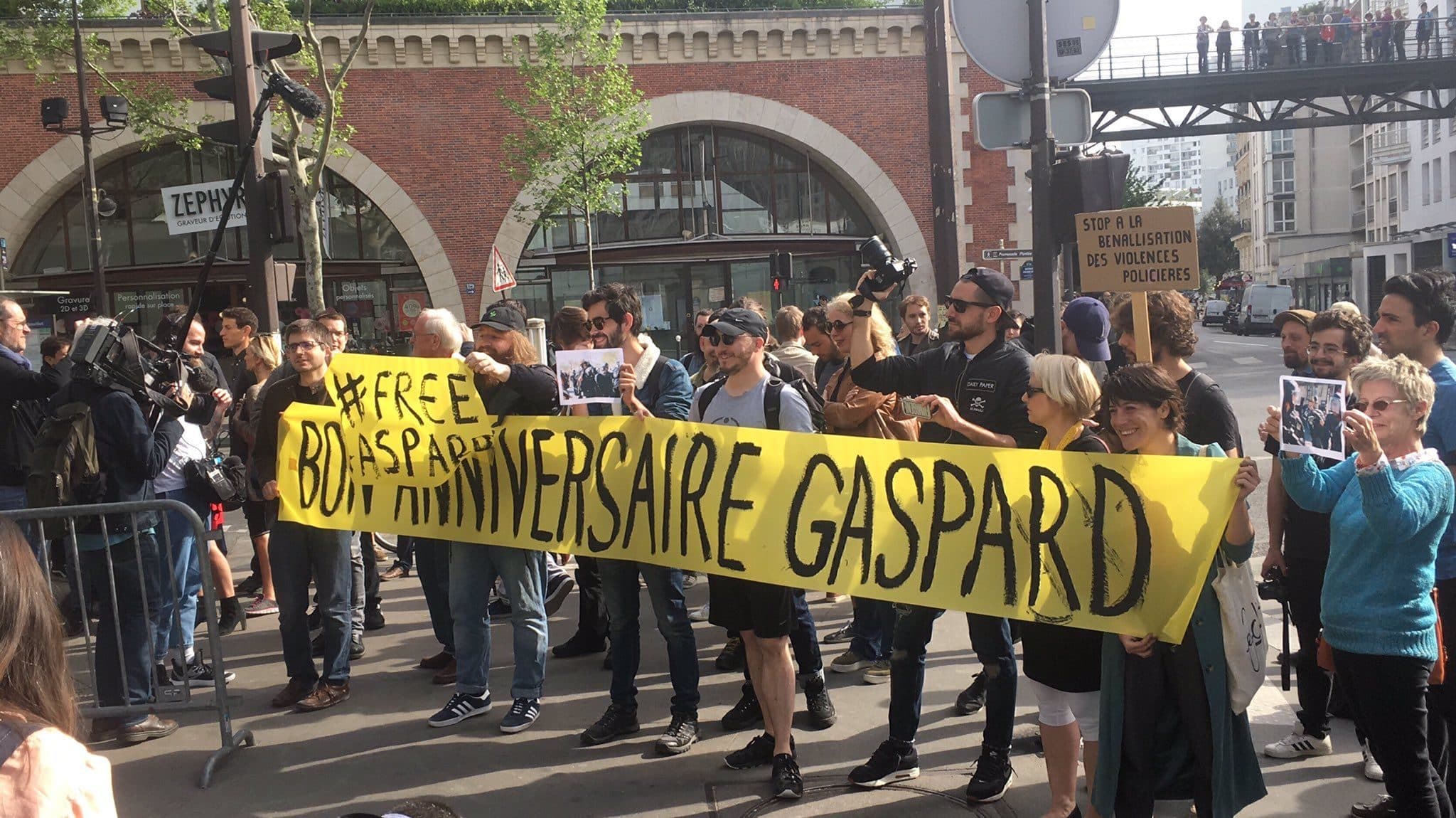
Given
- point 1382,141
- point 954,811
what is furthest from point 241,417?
point 1382,141

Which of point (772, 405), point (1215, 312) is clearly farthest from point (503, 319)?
point (1215, 312)

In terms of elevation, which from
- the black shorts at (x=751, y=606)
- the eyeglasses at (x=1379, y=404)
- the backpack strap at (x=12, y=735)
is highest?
the eyeglasses at (x=1379, y=404)

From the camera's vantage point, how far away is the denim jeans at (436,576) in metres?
6.61

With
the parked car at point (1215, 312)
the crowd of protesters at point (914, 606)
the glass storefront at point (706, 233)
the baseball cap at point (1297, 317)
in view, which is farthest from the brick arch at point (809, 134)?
the parked car at point (1215, 312)

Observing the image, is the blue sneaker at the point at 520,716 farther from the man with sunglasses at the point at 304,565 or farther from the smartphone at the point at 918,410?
the smartphone at the point at 918,410

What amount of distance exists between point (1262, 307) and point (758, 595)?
50.4 meters

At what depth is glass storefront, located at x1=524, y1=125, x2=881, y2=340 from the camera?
30719 mm

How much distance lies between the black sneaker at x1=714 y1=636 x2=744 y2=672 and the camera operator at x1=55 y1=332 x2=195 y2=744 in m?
2.93

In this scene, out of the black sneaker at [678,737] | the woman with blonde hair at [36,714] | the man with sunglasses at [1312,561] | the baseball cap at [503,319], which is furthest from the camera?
the baseball cap at [503,319]

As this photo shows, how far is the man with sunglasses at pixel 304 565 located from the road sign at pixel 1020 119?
3997 mm

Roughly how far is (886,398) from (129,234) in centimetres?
2803

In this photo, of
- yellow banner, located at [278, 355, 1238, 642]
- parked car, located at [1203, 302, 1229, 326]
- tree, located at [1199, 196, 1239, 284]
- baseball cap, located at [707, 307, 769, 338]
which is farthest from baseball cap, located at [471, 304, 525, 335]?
tree, located at [1199, 196, 1239, 284]

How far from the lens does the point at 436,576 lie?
6.64 metres

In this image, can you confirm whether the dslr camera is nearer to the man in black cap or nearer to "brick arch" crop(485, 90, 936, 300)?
the man in black cap
